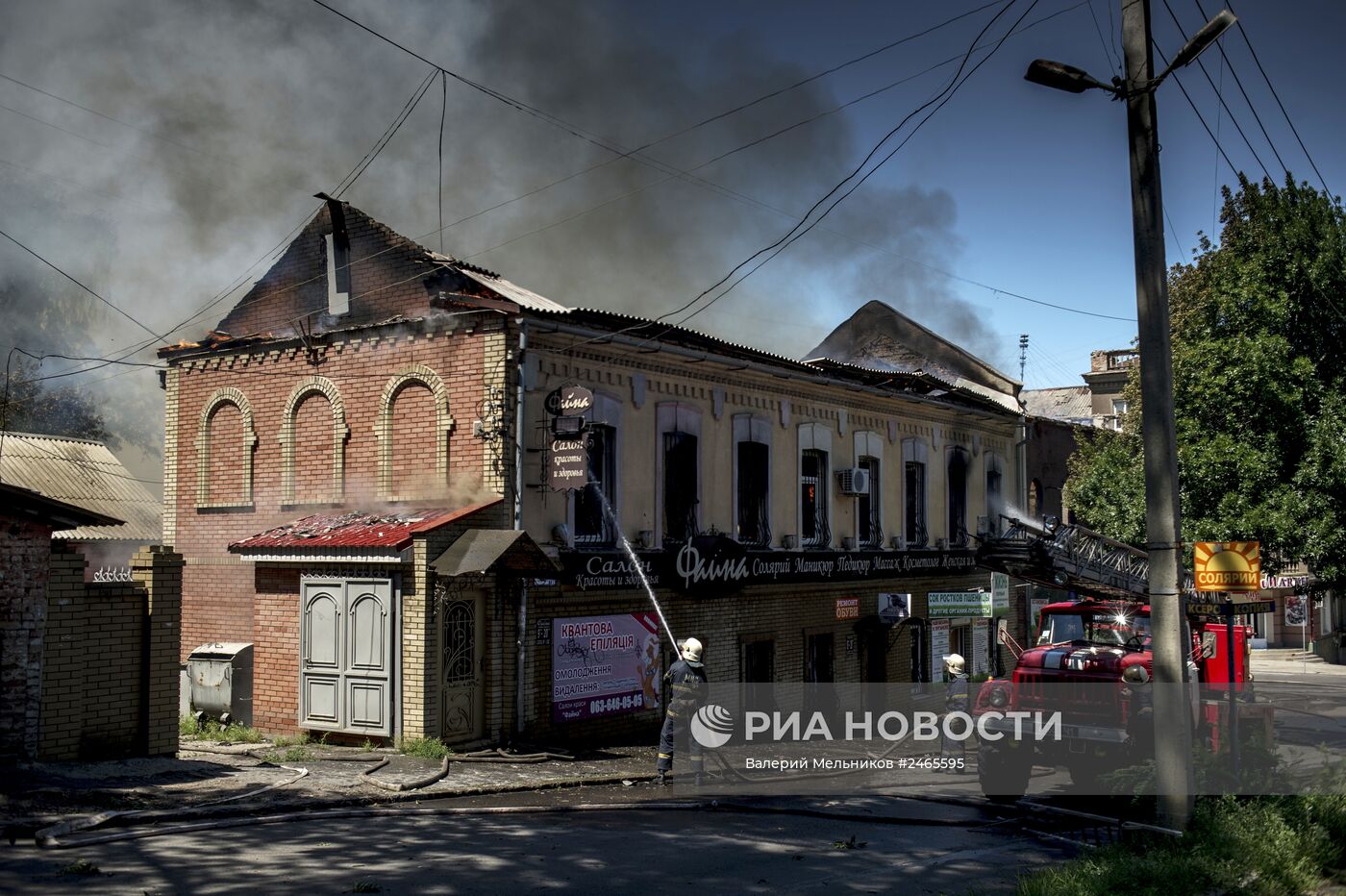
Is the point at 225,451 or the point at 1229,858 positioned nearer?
the point at 1229,858

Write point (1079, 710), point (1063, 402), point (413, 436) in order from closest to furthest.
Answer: point (1079, 710) < point (413, 436) < point (1063, 402)

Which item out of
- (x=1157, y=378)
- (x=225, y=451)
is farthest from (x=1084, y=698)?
(x=225, y=451)

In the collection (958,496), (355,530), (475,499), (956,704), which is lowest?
(956,704)

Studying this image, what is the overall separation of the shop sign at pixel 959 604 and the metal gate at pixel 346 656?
14.0 m

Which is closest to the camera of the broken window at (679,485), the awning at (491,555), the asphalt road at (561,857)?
the asphalt road at (561,857)

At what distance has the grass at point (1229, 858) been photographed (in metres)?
7.82

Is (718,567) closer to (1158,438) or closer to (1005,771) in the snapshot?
(1005,771)

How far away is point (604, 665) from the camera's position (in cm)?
1731

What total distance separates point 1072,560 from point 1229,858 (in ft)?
34.4

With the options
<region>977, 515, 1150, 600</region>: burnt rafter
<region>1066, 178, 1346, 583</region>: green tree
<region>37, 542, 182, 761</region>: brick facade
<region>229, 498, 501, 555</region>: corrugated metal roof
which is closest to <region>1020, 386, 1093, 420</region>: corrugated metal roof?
<region>1066, 178, 1346, 583</region>: green tree

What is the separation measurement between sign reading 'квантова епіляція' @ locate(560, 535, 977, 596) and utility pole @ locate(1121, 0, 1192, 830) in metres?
8.72

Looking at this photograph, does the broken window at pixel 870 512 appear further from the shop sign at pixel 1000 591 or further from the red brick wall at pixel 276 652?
the red brick wall at pixel 276 652

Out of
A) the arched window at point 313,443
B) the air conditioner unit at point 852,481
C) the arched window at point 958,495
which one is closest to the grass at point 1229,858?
the arched window at point 313,443

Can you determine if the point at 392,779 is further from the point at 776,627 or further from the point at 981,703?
the point at 776,627
